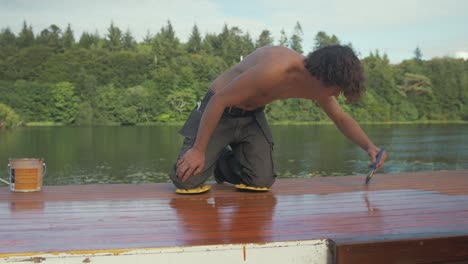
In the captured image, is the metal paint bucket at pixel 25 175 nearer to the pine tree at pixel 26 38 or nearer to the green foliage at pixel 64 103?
the green foliage at pixel 64 103

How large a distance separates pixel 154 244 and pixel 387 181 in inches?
83.0

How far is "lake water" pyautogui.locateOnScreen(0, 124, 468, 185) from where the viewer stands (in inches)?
827

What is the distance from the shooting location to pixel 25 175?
9.77 ft

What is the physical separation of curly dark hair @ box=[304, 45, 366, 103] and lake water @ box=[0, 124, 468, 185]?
55.5 ft

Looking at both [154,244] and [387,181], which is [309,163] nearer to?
[387,181]

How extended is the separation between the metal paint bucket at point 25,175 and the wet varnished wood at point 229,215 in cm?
7

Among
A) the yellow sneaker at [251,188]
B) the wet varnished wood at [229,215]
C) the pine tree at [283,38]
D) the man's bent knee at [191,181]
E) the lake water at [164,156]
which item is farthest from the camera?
the pine tree at [283,38]

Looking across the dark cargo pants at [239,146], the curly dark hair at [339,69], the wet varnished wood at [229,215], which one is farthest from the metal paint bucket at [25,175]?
the curly dark hair at [339,69]

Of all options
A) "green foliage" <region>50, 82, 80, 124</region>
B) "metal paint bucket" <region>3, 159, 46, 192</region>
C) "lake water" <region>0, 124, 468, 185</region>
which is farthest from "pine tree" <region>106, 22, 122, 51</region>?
"metal paint bucket" <region>3, 159, 46, 192</region>

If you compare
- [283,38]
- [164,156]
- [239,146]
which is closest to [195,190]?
[239,146]

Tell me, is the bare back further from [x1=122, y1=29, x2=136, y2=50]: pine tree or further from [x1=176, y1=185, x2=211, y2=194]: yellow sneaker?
[x1=122, y1=29, x2=136, y2=50]: pine tree

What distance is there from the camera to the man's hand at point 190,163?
266 centimetres

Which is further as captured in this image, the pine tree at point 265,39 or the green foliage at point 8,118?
the pine tree at point 265,39

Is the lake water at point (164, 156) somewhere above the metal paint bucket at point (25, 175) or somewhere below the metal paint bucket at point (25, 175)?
below
